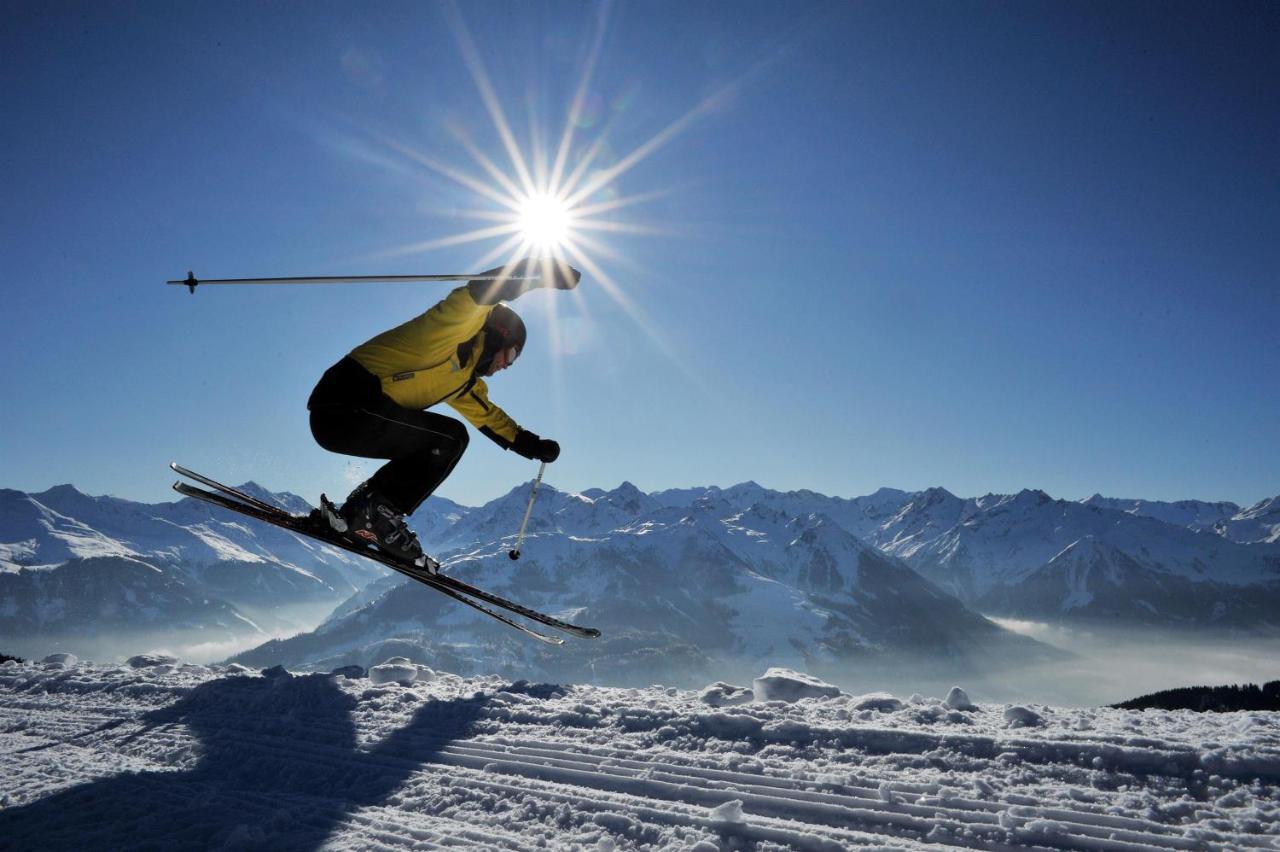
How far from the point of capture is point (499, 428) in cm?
780

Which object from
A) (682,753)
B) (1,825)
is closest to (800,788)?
(682,753)

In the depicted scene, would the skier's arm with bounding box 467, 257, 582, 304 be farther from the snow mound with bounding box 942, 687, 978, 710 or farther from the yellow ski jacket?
the snow mound with bounding box 942, 687, 978, 710

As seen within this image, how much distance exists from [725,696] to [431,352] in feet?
19.0

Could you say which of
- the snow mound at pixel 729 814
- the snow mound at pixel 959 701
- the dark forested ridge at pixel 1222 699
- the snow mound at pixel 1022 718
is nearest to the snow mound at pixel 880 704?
the snow mound at pixel 959 701

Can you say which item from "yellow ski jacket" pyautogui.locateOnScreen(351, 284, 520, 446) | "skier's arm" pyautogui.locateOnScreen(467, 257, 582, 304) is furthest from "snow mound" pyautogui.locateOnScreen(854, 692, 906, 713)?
"skier's arm" pyautogui.locateOnScreen(467, 257, 582, 304)

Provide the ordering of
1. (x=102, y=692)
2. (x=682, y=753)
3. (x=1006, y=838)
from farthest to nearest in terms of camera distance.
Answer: (x=102, y=692) < (x=682, y=753) < (x=1006, y=838)

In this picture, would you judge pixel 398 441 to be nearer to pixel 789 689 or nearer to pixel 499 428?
pixel 499 428

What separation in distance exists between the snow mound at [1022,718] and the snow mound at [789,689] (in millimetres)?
2049

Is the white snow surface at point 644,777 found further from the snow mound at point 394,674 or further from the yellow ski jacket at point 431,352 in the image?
the yellow ski jacket at point 431,352

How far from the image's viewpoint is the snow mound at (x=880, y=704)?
7.69 meters

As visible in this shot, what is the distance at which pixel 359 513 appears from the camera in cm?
672

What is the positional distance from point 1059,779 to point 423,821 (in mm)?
5284

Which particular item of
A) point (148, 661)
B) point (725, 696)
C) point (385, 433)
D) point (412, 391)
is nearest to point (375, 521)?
point (385, 433)

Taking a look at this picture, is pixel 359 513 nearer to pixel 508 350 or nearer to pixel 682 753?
pixel 508 350
